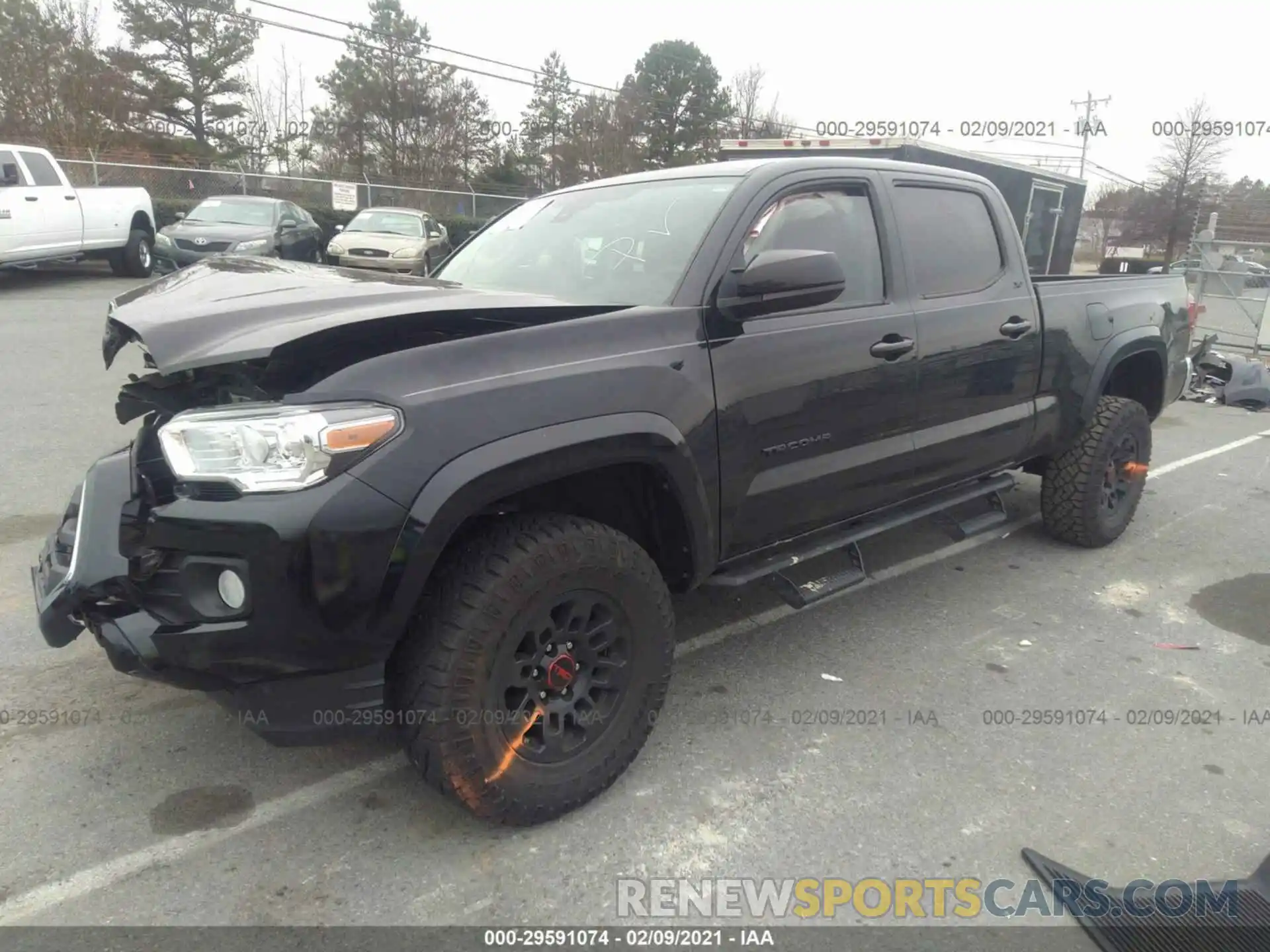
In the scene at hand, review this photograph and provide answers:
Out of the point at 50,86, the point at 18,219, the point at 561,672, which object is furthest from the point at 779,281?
the point at 50,86

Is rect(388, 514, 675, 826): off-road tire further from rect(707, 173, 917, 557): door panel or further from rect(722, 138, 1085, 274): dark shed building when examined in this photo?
rect(722, 138, 1085, 274): dark shed building

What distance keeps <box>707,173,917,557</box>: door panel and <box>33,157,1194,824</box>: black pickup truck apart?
0.01 meters

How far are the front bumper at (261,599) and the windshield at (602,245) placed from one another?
51.3 inches

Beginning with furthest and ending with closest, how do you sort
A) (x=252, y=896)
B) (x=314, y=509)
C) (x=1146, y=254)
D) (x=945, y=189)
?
(x=1146, y=254)
(x=945, y=189)
(x=252, y=896)
(x=314, y=509)

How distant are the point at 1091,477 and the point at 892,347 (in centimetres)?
194

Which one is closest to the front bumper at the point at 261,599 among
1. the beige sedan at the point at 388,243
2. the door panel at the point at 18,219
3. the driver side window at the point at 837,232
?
the driver side window at the point at 837,232

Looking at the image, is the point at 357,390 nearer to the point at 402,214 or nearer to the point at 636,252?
the point at 636,252

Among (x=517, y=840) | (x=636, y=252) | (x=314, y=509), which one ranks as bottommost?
(x=517, y=840)

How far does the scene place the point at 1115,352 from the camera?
468cm

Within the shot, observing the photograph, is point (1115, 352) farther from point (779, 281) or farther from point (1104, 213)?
point (1104, 213)

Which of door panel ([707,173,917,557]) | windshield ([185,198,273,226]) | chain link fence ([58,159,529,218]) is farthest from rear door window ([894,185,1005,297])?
chain link fence ([58,159,529,218])

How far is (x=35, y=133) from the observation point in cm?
2506

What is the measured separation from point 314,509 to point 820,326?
6.16ft

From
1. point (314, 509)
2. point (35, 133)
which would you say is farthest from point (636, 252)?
point (35, 133)
